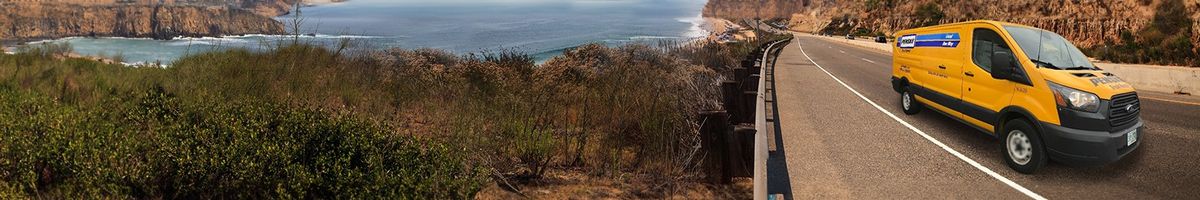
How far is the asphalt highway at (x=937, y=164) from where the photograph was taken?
533 centimetres

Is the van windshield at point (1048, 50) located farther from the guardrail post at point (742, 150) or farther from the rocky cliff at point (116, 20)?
the rocky cliff at point (116, 20)

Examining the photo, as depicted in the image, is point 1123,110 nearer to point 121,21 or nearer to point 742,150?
point 742,150

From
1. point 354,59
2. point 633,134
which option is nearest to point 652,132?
point 633,134

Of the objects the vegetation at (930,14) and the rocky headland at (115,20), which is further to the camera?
the rocky headland at (115,20)

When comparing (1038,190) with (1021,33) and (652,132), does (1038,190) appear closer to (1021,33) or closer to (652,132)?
(1021,33)

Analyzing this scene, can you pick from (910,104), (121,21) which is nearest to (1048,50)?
(910,104)

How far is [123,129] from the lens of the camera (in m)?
4.09

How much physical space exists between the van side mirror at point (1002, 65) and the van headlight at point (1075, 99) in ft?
1.94

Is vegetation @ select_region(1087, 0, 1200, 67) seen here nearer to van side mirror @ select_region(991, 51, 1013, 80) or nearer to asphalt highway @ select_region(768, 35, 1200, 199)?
asphalt highway @ select_region(768, 35, 1200, 199)

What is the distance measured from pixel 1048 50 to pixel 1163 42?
34.9 m

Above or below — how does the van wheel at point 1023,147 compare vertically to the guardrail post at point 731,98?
below

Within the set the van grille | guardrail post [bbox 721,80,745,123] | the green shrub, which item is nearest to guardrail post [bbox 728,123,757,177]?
guardrail post [bbox 721,80,745,123]

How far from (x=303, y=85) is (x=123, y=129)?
405cm

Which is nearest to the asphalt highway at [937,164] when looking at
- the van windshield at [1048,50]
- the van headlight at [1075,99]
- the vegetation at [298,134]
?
the van headlight at [1075,99]
